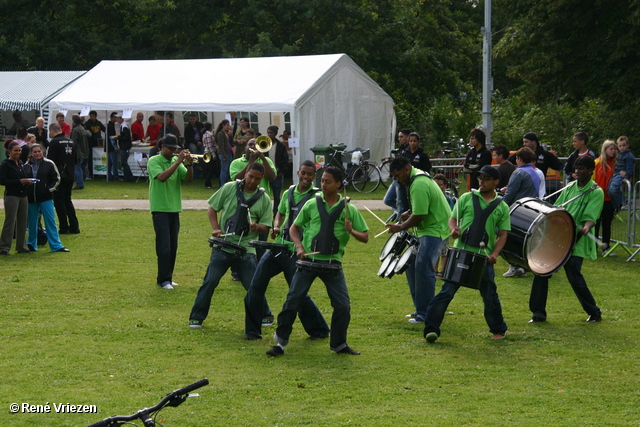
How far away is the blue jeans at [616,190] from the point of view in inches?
546

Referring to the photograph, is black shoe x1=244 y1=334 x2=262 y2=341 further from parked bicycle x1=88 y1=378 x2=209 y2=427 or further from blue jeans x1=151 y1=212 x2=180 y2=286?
parked bicycle x1=88 y1=378 x2=209 y2=427

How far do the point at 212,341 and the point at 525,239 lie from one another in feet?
10.8

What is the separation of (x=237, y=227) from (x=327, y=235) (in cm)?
142

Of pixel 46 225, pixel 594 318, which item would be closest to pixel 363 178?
pixel 46 225

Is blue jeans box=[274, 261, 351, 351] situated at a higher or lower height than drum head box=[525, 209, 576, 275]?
lower

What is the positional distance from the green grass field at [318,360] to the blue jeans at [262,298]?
24 centimetres

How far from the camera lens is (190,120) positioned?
1035 inches

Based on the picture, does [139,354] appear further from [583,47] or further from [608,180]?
[583,47]

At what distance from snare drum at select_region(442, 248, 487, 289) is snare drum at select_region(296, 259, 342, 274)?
115cm

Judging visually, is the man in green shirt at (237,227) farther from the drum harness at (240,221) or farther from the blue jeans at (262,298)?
the blue jeans at (262,298)

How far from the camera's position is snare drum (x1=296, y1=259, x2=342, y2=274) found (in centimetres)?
805

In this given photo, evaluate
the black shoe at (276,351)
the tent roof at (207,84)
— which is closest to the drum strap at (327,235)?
the black shoe at (276,351)

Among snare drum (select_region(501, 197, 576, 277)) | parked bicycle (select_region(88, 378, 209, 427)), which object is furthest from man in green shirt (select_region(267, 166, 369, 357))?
parked bicycle (select_region(88, 378, 209, 427))

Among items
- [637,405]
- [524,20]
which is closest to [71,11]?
[524,20]
